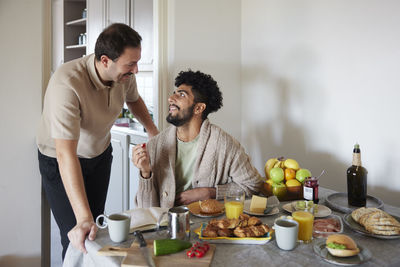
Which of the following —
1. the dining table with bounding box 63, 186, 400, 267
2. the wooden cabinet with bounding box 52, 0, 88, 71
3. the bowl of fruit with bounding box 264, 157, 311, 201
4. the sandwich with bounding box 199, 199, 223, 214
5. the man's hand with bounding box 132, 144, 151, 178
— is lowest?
the dining table with bounding box 63, 186, 400, 267

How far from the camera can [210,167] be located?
5.42 ft

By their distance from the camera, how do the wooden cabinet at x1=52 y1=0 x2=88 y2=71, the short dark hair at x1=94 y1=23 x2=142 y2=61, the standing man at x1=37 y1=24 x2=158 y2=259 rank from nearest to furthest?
1. the standing man at x1=37 y1=24 x2=158 y2=259
2. the short dark hair at x1=94 y1=23 x2=142 y2=61
3. the wooden cabinet at x1=52 y1=0 x2=88 y2=71

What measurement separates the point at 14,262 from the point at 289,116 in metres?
1.82

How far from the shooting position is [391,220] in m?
1.20

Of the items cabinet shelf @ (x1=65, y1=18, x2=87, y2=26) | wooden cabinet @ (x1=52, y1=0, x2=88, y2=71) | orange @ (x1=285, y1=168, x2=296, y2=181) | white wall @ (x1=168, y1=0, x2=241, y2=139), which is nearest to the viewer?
orange @ (x1=285, y1=168, x2=296, y2=181)

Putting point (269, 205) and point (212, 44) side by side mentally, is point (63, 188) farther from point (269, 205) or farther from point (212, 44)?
point (212, 44)

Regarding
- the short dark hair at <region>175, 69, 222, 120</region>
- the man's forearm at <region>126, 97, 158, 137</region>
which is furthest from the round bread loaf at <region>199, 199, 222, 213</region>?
the man's forearm at <region>126, 97, 158, 137</region>

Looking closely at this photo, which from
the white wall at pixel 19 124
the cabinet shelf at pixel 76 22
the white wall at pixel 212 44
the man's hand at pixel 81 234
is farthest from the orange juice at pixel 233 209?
the cabinet shelf at pixel 76 22

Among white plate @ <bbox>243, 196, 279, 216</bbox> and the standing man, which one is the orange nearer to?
white plate @ <bbox>243, 196, 279, 216</bbox>

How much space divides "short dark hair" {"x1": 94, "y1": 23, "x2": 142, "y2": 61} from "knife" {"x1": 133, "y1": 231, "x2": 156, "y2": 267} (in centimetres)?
A: 80

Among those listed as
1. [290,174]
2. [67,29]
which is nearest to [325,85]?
[290,174]

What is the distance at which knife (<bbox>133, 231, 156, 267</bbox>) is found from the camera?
3.20 ft

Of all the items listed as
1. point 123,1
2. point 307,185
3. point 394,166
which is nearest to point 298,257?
point 307,185

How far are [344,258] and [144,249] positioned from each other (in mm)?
561
